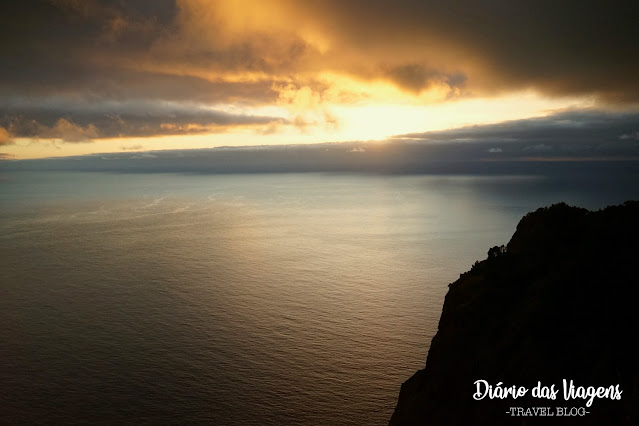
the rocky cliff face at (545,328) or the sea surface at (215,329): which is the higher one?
the rocky cliff face at (545,328)

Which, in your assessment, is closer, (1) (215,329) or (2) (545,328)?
(2) (545,328)

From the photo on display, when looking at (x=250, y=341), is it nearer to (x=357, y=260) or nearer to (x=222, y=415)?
(x=222, y=415)

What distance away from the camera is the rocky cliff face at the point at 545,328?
2792cm

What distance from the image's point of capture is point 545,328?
31.5m

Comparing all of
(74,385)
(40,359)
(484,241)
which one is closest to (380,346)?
(74,385)

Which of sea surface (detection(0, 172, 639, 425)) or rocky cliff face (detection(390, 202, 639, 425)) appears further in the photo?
sea surface (detection(0, 172, 639, 425))

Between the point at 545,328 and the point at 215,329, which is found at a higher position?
the point at 545,328

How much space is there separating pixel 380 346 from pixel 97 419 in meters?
44.8

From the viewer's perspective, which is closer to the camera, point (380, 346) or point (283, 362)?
point (283, 362)

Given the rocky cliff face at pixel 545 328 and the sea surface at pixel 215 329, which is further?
the sea surface at pixel 215 329

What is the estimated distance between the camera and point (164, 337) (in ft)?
268

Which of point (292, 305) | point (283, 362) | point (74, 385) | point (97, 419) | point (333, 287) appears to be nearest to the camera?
point (97, 419)

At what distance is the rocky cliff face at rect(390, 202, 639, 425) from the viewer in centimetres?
2792

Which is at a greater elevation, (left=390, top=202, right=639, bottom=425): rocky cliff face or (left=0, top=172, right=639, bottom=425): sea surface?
(left=390, top=202, right=639, bottom=425): rocky cliff face
